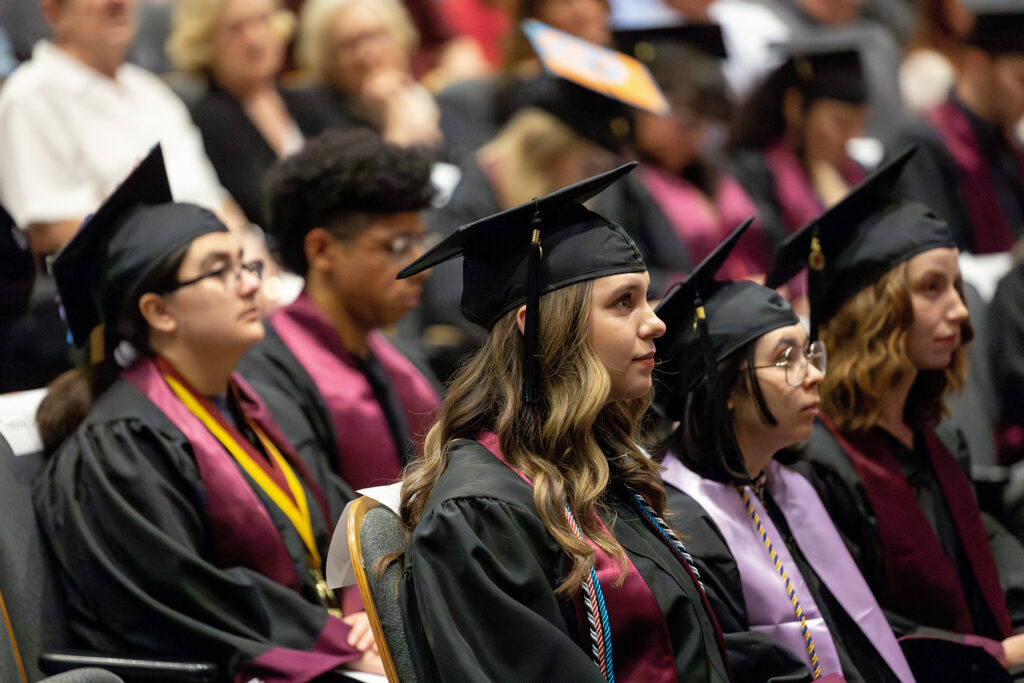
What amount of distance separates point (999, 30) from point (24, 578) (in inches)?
216

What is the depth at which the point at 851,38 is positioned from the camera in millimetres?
6168

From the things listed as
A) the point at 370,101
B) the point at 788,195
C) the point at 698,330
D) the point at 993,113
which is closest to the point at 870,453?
the point at 698,330

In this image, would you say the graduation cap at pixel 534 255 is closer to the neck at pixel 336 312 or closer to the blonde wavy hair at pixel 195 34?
the neck at pixel 336 312

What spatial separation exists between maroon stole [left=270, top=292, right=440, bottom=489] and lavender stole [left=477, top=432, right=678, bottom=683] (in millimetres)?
1586

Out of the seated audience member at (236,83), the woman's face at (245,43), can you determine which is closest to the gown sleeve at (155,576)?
the seated audience member at (236,83)

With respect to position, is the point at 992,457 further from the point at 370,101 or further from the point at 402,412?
the point at 370,101

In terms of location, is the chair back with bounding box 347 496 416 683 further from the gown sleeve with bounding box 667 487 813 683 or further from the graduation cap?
the gown sleeve with bounding box 667 487 813 683

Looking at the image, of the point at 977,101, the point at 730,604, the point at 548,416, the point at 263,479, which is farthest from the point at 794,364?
the point at 977,101

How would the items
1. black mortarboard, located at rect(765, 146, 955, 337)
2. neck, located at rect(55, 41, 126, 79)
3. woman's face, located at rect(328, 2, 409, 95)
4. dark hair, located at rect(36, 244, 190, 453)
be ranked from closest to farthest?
dark hair, located at rect(36, 244, 190, 453)
black mortarboard, located at rect(765, 146, 955, 337)
neck, located at rect(55, 41, 126, 79)
woman's face, located at rect(328, 2, 409, 95)

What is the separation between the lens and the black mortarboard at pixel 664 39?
5648mm

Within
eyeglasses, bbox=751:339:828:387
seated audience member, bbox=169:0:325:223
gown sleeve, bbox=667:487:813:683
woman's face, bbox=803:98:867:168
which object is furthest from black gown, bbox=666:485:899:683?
woman's face, bbox=803:98:867:168

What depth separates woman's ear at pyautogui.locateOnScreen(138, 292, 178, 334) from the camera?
3059 mm

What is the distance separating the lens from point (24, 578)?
106 inches

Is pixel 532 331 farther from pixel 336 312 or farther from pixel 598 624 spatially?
pixel 336 312
